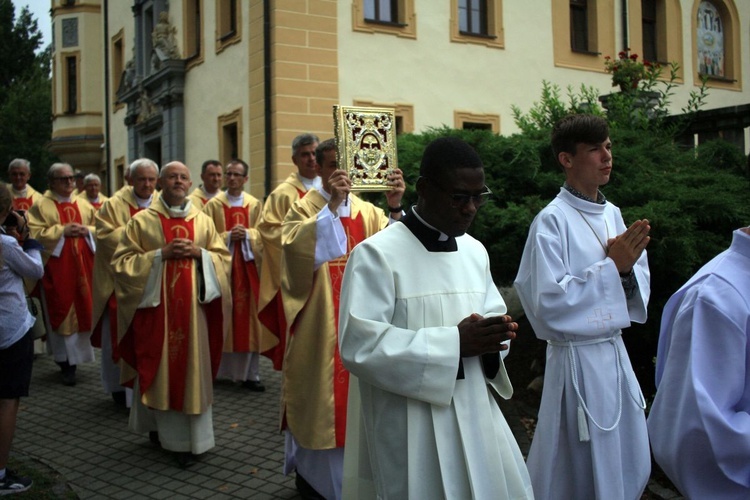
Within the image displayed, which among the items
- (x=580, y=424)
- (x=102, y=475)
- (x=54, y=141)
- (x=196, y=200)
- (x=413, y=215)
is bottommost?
(x=102, y=475)

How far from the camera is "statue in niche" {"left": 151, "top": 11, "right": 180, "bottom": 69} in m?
18.7

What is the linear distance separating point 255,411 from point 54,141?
2311 centimetres

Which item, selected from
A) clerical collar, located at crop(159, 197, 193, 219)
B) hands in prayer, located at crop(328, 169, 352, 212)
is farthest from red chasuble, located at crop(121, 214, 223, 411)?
hands in prayer, located at crop(328, 169, 352, 212)

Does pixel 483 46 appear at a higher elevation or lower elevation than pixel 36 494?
higher

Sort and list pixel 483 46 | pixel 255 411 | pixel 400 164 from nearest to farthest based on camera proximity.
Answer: pixel 255 411, pixel 400 164, pixel 483 46

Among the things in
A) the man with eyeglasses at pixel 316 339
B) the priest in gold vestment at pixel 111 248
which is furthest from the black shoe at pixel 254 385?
the man with eyeglasses at pixel 316 339

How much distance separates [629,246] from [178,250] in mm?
3576

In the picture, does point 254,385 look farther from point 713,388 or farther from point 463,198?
point 713,388

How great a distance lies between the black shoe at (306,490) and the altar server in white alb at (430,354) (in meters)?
1.93

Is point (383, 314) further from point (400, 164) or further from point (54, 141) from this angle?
point (54, 141)

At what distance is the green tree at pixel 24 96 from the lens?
32.7 meters

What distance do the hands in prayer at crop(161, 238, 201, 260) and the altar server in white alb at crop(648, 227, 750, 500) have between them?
447 centimetres

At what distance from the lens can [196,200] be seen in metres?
9.40

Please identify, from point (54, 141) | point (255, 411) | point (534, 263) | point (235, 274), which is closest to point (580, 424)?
point (534, 263)
